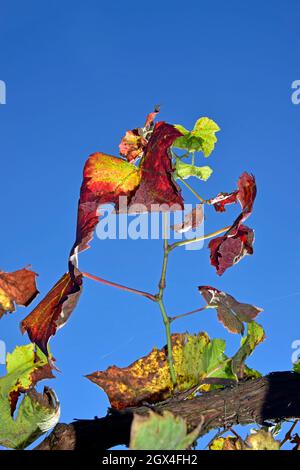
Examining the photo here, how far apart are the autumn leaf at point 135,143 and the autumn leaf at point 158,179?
0.32 ft

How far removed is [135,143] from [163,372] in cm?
38

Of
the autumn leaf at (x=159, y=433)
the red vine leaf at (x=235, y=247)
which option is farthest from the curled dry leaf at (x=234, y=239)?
the autumn leaf at (x=159, y=433)

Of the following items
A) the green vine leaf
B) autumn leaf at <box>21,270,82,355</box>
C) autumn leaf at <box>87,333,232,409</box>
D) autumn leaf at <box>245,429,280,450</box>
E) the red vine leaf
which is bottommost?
autumn leaf at <box>245,429,280,450</box>

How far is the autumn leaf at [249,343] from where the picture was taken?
837 millimetres

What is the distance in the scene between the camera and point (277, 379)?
2.52 ft

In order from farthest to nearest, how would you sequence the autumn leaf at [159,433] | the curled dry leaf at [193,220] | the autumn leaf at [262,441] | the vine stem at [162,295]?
the curled dry leaf at [193,220], the vine stem at [162,295], the autumn leaf at [262,441], the autumn leaf at [159,433]

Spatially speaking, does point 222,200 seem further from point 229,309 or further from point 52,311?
point 52,311

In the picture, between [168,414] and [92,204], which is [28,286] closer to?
[92,204]

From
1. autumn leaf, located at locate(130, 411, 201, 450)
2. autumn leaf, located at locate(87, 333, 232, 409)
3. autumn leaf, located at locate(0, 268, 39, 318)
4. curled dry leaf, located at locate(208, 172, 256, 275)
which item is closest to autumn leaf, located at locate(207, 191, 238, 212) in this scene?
curled dry leaf, located at locate(208, 172, 256, 275)

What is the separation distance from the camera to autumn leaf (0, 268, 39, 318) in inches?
32.9

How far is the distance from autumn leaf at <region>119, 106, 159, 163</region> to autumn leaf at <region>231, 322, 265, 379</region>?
336mm

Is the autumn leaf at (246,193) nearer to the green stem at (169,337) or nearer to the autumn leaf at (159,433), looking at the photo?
the green stem at (169,337)

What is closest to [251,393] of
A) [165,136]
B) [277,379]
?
[277,379]

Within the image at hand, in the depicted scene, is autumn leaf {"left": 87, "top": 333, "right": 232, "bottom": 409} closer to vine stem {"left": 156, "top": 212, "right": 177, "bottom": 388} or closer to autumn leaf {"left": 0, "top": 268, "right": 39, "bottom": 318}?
vine stem {"left": 156, "top": 212, "right": 177, "bottom": 388}
